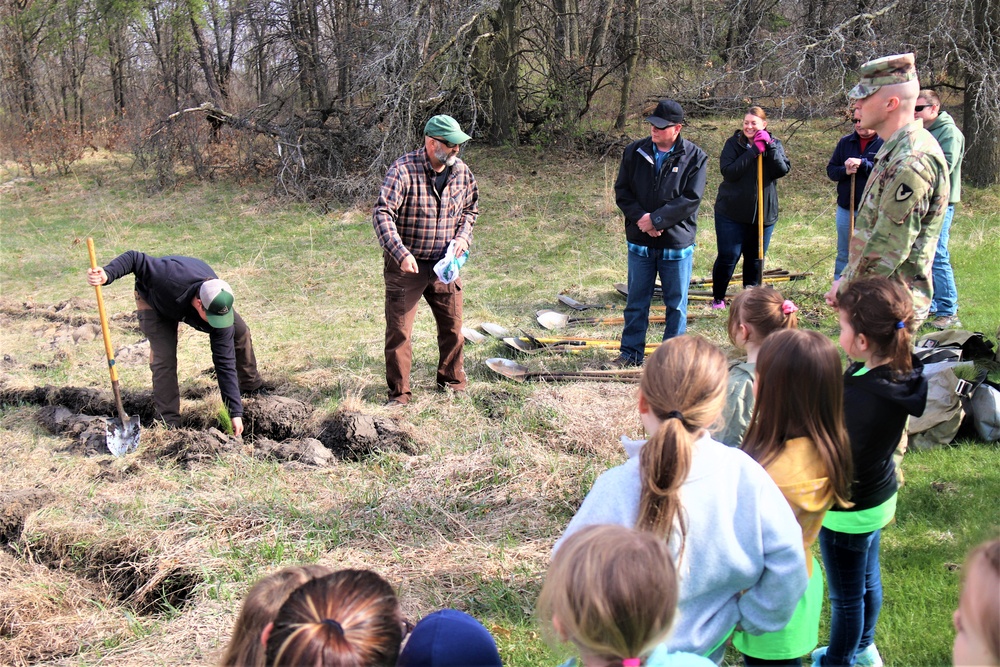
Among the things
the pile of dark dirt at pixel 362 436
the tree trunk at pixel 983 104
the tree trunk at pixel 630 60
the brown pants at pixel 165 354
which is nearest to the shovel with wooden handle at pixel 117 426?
the brown pants at pixel 165 354

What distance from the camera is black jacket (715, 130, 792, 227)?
6820 mm

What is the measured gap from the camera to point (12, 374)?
6.75 metres

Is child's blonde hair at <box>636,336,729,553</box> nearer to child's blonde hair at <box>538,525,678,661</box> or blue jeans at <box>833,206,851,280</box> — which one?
child's blonde hair at <box>538,525,678,661</box>

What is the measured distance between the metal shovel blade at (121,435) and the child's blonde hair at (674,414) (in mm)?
4289

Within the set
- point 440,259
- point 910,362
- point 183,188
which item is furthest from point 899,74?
point 183,188

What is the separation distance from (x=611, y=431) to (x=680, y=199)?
1.98 m

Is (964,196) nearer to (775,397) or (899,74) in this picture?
(899,74)

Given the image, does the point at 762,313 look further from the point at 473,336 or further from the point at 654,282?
the point at 473,336

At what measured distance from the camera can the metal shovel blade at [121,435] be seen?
5195 mm

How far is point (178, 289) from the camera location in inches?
198

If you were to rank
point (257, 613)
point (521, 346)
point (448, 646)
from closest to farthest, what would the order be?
point (257, 613) < point (448, 646) < point (521, 346)

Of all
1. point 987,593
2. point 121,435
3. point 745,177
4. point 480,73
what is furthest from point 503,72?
point 987,593

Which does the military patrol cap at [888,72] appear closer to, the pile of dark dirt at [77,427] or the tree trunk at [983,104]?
the pile of dark dirt at [77,427]

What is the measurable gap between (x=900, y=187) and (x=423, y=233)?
313 cm
